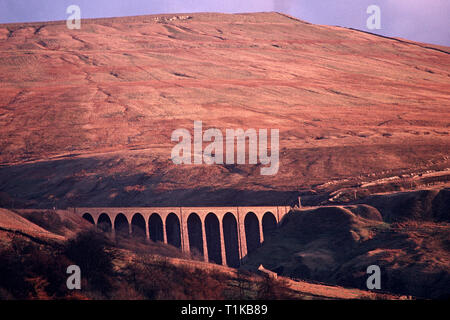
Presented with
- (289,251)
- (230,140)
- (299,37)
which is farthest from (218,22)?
(289,251)

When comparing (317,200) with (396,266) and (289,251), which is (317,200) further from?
(396,266)

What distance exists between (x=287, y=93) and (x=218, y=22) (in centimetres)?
5574

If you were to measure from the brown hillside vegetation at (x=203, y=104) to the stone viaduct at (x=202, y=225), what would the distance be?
8.16 metres

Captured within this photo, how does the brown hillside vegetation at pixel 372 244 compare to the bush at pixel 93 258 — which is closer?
the bush at pixel 93 258

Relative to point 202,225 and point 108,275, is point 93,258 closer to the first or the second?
point 108,275

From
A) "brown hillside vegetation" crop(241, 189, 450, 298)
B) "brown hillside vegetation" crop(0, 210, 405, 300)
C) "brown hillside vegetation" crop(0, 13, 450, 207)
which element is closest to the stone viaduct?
"brown hillside vegetation" crop(241, 189, 450, 298)

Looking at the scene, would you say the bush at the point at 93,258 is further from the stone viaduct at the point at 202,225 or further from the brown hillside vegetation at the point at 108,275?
the stone viaduct at the point at 202,225

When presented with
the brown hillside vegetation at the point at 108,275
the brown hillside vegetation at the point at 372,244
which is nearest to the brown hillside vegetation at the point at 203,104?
the brown hillside vegetation at the point at 372,244

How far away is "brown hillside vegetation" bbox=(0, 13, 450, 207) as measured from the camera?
73.3m

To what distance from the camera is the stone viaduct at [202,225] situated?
5012 cm

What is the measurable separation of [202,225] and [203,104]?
195ft

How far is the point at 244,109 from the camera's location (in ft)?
355

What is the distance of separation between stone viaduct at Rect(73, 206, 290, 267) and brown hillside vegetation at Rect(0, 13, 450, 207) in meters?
8.16

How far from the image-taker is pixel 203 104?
109688mm
